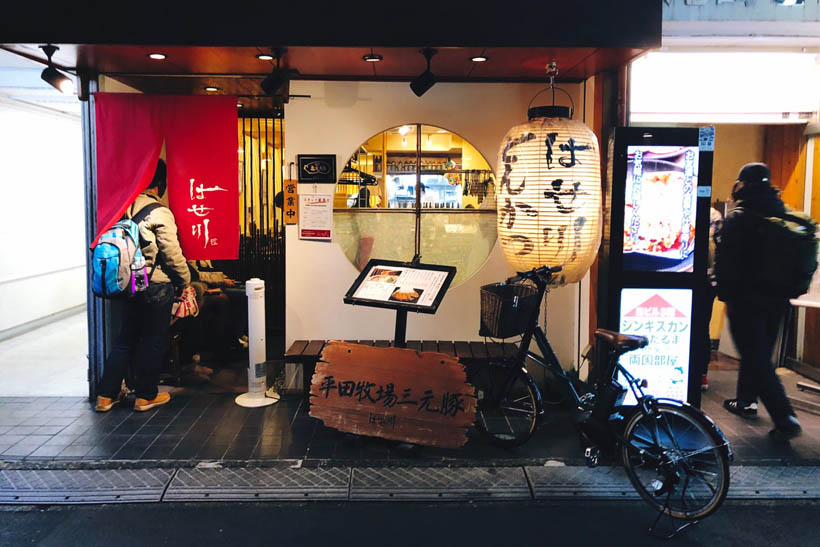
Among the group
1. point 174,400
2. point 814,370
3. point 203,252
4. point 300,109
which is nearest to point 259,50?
point 300,109

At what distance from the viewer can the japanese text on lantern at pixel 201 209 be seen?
719cm

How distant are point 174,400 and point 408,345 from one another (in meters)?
2.79

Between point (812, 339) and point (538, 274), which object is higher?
point (538, 274)

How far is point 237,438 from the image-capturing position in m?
6.23

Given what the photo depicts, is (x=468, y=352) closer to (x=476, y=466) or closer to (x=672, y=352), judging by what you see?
(x=476, y=466)

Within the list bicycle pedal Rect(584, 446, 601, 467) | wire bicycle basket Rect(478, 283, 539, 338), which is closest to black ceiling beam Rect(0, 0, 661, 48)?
wire bicycle basket Rect(478, 283, 539, 338)

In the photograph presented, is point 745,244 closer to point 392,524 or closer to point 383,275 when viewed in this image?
point 383,275

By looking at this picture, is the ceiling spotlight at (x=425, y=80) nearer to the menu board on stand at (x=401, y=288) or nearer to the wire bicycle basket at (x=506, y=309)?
the menu board on stand at (x=401, y=288)

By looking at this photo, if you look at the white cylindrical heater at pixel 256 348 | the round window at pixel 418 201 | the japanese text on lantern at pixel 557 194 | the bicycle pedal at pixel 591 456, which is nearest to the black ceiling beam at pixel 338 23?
the japanese text on lantern at pixel 557 194

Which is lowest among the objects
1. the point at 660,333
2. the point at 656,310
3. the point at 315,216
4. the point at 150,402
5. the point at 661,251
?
the point at 150,402

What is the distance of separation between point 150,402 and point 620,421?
4.97m

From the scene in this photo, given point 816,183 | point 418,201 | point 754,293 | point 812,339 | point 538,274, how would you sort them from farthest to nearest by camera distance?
point 812,339, point 816,183, point 418,201, point 754,293, point 538,274

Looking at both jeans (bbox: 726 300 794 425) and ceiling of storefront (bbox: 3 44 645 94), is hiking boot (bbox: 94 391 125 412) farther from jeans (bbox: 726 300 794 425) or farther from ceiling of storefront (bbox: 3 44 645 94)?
jeans (bbox: 726 300 794 425)

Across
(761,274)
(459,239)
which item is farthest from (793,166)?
(459,239)
